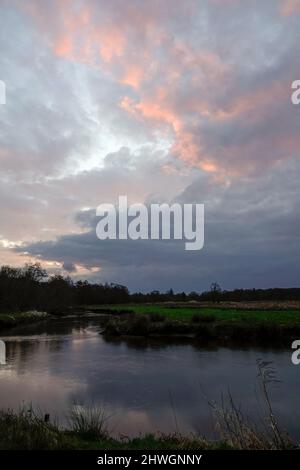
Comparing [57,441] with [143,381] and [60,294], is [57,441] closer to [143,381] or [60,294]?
[143,381]

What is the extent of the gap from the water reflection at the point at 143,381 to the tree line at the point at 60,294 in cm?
4314

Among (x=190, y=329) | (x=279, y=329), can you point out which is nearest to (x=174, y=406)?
(x=279, y=329)

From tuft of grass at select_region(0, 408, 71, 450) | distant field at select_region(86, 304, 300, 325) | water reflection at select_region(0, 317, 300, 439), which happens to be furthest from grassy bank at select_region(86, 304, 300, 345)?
tuft of grass at select_region(0, 408, 71, 450)

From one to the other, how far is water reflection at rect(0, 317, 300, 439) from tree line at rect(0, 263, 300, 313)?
142 ft

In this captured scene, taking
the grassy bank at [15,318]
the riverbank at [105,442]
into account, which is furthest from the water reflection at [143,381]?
the grassy bank at [15,318]

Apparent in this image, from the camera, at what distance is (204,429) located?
1348cm

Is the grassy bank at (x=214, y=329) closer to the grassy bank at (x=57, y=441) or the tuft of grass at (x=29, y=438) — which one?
the grassy bank at (x=57, y=441)

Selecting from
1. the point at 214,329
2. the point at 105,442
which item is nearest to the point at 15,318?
the point at 214,329

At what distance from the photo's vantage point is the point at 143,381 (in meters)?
21.1

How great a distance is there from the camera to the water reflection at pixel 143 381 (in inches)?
599

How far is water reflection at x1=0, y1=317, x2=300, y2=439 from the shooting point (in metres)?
15.2
